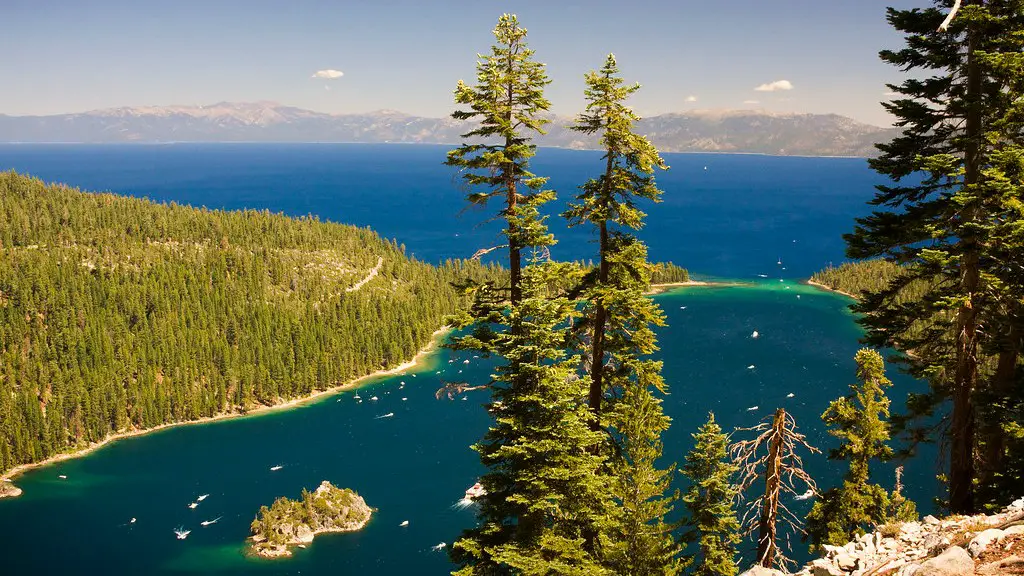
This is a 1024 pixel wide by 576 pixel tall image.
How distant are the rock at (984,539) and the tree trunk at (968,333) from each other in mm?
4363

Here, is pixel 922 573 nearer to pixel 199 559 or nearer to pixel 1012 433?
pixel 1012 433

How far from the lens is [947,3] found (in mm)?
18516

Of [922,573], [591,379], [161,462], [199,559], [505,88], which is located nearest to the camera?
[922,573]

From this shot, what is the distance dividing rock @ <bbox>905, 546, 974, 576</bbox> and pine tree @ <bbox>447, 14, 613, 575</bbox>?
34.2ft

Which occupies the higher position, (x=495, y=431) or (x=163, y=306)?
(x=495, y=431)

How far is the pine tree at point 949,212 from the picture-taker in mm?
17641

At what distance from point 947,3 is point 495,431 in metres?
18.8

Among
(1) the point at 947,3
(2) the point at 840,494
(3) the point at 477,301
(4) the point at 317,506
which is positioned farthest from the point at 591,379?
(4) the point at 317,506

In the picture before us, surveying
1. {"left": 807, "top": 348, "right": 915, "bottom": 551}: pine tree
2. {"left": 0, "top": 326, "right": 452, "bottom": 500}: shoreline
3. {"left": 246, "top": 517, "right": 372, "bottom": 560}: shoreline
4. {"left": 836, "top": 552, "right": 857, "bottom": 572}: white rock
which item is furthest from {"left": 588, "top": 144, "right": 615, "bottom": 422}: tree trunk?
{"left": 0, "top": 326, "right": 452, "bottom": 500}: shoreline

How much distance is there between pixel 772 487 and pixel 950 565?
616cm

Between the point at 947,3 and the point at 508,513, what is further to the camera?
the point at 508,513

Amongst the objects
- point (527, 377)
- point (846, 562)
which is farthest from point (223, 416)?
point (846, 562)

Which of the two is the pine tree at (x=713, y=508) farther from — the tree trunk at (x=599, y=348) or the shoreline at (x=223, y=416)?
the shoreline at (x=223, y=416)

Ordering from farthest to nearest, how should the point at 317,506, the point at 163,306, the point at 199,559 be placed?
1. the point at 163,306
2. the point at 317,506
3. the point at 199,559
